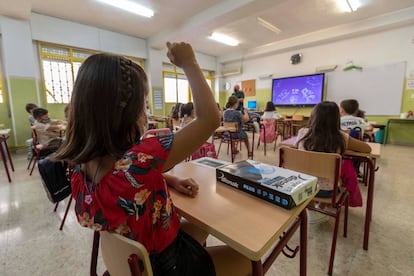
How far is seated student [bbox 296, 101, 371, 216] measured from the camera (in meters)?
1.36

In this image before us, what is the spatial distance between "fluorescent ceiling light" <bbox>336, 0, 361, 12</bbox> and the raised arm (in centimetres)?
486

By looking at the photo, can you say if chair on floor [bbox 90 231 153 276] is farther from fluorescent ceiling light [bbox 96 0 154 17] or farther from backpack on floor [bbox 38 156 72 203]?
fluorescent ceiling light [bbox 96 0 154 17]

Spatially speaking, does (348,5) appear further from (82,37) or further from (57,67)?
(57,67)

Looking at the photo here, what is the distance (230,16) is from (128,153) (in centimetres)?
430

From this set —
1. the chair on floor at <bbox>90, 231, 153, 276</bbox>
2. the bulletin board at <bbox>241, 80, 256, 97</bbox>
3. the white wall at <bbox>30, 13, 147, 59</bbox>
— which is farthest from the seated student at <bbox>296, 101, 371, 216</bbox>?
the bulletin board at <bbox>241, 80, 256, 97</bbox>

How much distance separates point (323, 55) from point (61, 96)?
7091 mm

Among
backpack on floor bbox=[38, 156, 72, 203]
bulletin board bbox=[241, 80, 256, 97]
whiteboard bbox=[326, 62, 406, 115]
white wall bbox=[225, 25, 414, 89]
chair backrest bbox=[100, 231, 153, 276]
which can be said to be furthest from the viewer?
bulletin board bbox=[241, 80, 256, 97]

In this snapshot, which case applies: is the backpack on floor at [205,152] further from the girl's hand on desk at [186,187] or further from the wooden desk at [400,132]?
the wooden desk at [400,132]

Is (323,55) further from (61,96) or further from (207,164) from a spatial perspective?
(61,96)

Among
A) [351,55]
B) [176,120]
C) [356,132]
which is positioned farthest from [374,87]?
[176,120]

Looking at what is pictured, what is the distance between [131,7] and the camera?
402cm

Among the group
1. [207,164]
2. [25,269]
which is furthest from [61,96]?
[207,164]

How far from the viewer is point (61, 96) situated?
197 inches

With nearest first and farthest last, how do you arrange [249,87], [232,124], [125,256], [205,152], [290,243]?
1. [125,256]
2. [290,243]
3. [205,152]
4. [232,124]
5. [249,87]
